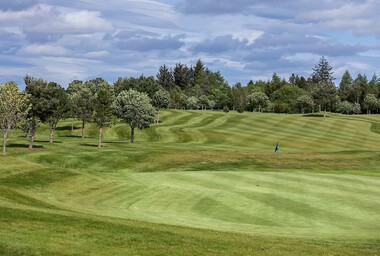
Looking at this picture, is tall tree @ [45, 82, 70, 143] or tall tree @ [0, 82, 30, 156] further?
tall tree @ [45, 82, 70, 143]

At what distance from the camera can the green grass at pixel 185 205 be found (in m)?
18.3

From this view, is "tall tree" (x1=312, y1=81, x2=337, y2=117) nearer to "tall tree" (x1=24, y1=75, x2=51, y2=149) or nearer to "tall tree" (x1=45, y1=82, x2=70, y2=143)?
"tall tree" (x1=45, y1=82, x2=70, y2=143)

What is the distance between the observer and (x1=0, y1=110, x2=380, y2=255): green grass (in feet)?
60.1

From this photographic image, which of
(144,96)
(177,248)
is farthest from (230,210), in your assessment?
(144,96)

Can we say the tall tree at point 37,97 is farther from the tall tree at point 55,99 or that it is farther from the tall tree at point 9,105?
the tall tree at point 9,105

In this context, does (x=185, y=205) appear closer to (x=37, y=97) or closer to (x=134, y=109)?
(x=37, y=97)

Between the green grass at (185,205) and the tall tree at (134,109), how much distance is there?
29.5m

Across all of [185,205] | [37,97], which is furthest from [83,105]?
[185,205]

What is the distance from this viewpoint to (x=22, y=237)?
17.1m

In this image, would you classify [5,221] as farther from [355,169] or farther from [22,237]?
[355,169]

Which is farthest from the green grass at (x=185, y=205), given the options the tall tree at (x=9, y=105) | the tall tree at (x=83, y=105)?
the tall tree at (x=83, y=105)

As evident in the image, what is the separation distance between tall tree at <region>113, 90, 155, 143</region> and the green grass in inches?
1162

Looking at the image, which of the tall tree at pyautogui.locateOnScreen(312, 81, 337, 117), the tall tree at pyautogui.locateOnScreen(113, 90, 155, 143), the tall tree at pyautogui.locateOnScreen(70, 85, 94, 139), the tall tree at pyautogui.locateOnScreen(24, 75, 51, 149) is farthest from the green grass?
the tall tree at pyautogui.locateOnScreen(312, 81, 337, 117)

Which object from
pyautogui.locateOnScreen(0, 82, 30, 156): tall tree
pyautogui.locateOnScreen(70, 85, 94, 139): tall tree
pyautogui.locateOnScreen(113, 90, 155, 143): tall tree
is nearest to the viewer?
pyautogui.locateOnScreen(0, 82, 30, 156): tall tree
